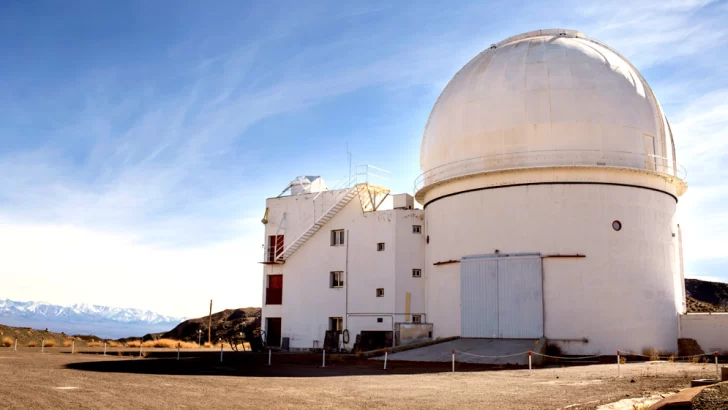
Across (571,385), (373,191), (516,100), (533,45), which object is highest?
(533,45)

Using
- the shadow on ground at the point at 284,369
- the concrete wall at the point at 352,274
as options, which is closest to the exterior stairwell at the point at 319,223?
the concrete wall at the point at 352,274

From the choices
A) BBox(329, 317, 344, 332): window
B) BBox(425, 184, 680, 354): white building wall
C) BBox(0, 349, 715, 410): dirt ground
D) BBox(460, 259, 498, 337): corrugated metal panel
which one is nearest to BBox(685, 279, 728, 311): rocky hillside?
BBox(425, 184, 680, 354): white building wall

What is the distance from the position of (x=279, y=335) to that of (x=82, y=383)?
2107 cm

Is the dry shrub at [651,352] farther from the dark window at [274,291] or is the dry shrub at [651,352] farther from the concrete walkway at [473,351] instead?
the dark window at [274,291]

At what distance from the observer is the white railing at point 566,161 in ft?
80.7

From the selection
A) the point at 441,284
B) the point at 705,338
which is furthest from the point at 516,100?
the point at 705,338

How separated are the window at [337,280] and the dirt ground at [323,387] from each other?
12610 millimetres

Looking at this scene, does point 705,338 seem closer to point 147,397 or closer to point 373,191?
point 373,191

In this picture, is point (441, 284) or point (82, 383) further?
point (441, 284)

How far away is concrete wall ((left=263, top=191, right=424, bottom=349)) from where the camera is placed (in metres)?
29.8

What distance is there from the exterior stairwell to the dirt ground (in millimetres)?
13671

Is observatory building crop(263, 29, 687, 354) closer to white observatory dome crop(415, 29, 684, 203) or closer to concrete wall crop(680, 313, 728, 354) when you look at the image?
white observatory dome crop(415, 29, 684, 203)

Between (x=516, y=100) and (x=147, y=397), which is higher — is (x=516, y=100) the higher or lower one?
the higher one

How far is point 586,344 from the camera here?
2361cm
